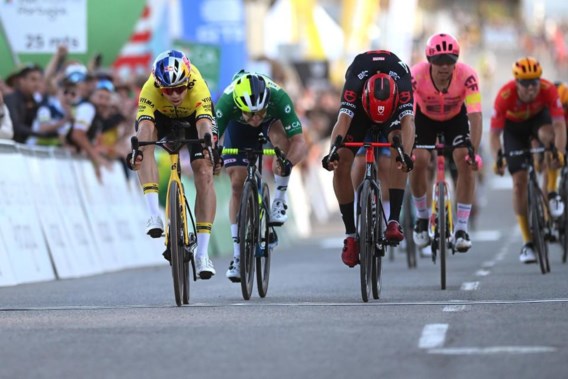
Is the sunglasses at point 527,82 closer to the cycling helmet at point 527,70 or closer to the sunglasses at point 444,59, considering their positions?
the cycling helmet at point 527,70

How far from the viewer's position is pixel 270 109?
512 inches

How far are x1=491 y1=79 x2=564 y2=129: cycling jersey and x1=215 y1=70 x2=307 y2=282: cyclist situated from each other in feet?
11.6

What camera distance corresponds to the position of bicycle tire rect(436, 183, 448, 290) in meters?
13.7

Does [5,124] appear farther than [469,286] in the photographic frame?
Yes

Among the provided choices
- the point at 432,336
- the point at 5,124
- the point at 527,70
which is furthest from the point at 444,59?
the point at 432,336

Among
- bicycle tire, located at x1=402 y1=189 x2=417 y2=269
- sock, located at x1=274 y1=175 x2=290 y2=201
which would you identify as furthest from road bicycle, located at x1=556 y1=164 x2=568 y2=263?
sock, located at x1=274 y1=175 x2=290 y2=201

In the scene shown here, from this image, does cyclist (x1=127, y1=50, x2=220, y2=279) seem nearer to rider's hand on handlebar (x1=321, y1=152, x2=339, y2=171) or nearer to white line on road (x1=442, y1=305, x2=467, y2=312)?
rider's hand on handlebar (x1=321, y1=152, x2=339, y2=171)

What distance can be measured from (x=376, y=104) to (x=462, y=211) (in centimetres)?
269

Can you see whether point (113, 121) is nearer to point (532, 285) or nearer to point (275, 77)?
point (532, 285)

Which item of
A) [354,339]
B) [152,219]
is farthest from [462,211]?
[354,339]

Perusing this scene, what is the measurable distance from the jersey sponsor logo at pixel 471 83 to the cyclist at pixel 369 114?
169 cm

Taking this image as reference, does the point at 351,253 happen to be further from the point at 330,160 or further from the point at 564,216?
the point at 564,216

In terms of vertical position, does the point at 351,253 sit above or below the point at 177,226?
below

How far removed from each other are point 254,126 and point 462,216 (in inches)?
107
